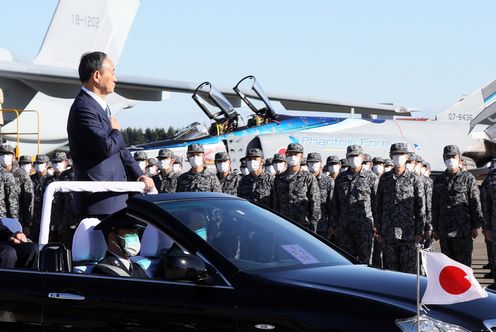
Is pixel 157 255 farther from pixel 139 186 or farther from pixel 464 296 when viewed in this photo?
pixel 464 296

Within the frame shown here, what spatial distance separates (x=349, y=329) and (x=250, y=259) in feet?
2.48

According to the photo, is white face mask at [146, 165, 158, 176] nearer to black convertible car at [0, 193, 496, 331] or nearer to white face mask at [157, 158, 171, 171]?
white face mask at [157, 158, 171, 171]

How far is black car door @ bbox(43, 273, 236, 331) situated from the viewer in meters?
4.38

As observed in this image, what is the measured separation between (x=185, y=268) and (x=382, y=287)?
3.22 ft

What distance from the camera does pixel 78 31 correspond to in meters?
24.0

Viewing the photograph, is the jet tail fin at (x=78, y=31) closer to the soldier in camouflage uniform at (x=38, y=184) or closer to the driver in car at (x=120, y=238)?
the soldier in camouflage uniform at (x=38, y=184)

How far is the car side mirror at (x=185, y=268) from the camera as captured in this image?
443 centimetres

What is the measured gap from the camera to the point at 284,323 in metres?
4.26

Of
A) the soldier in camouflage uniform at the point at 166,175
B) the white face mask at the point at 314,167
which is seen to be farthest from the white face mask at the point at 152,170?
the white face mask at the point at 314,167

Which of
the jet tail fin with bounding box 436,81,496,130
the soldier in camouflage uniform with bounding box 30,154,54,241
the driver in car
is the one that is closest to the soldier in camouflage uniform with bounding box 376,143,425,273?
the soldier in camouflage uniform with bounding box 30,154,54,241

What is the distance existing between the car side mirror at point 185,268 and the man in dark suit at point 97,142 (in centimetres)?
119

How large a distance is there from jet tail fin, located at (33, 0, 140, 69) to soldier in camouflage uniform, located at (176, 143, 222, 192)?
37.1 ft

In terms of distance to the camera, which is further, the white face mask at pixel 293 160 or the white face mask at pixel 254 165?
the white face mask at pixel 254 165

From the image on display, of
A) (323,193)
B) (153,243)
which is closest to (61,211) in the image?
(323,193)
